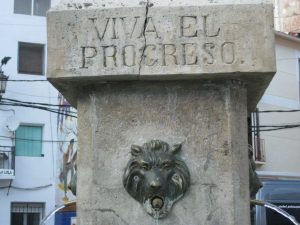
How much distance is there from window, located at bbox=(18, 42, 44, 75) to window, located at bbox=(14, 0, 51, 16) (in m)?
1.26

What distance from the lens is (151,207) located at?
308 centimetres

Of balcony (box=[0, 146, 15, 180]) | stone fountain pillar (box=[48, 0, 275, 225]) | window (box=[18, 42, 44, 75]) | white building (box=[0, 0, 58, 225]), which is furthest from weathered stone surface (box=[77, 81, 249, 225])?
window (box=[18, 42, 44, 75])

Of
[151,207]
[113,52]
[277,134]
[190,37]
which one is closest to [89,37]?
[113,52]

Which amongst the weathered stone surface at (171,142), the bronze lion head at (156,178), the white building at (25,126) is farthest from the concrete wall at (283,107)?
the bronze lion head at (156,178)

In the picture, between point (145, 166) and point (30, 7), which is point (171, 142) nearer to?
point (145, 166)

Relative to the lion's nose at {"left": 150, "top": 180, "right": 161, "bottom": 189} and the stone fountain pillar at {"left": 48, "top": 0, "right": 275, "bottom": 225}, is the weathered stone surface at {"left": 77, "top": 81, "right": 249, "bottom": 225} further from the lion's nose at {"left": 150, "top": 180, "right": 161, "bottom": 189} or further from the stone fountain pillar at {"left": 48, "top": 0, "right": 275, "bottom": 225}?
the lion's nose at {"left": 150, "top": 180, "right": 161, "bottom": 189}

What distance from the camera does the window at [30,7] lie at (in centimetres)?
2634

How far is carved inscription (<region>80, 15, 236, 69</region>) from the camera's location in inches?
122

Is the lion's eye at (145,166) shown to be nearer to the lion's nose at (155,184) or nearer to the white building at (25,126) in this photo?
the lion's nose at (155,184)

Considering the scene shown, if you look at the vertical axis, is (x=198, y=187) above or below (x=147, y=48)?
below

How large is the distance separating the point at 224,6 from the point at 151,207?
89 cm

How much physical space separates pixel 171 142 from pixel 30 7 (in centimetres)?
2403

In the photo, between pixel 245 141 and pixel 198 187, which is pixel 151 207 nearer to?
pixel 198 187

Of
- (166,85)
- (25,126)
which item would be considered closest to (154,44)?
(166,85)
